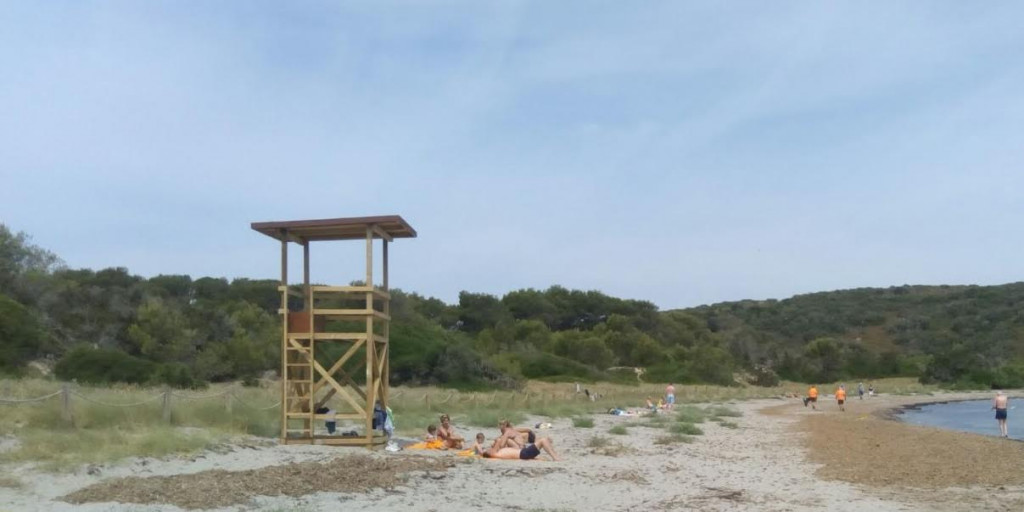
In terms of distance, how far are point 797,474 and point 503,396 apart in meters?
20.9

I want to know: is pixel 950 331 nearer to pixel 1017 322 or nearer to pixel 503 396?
pixel 1017 322

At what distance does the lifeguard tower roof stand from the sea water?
23.0 m

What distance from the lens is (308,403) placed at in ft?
60.5

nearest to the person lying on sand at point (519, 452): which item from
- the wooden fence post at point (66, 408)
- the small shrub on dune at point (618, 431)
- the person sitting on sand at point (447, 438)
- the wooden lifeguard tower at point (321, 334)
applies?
the person sitting on sand at point (447, 438)

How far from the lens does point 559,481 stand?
47.8ft

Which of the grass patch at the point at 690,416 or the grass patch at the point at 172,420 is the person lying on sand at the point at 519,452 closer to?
the grass patch at the point at 172,420

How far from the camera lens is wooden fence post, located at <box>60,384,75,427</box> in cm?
1578

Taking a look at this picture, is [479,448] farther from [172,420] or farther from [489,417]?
[489,417]

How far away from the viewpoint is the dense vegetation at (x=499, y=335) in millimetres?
41438

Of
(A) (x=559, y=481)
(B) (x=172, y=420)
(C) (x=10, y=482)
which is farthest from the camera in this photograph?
(B) (x=172, y=420)

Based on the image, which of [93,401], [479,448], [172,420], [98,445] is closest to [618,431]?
[479,448]

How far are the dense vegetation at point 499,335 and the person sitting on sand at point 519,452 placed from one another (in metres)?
18.5

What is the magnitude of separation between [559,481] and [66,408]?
8.36 meters

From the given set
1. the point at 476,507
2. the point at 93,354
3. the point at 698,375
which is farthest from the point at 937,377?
the point at 476,507
